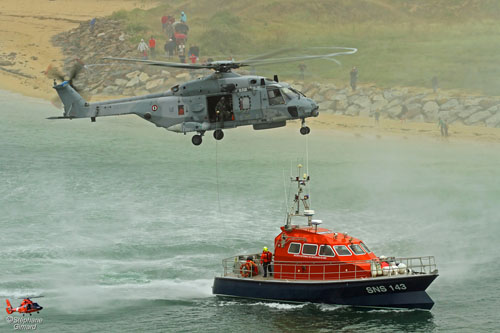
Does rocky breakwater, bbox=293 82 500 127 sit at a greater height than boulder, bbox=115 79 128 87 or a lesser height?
lesser

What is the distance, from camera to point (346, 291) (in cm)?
5634

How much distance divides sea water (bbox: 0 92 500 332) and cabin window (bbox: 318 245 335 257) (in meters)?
2.70

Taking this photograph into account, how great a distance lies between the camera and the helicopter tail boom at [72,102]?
53.7 meters

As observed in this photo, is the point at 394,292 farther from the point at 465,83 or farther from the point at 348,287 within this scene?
the point at 465,83

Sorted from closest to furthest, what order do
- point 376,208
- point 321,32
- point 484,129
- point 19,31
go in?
1. point 376,208
2. point 484,129
3. point 321,32
4. point 19,31

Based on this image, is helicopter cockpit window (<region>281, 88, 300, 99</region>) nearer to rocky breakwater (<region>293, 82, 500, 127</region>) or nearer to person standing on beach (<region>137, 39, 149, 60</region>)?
rocky breakwater (<region>293, 82, 500, 127</region>)

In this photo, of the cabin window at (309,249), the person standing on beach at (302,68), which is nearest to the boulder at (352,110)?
the person standing on beach at (302,68)

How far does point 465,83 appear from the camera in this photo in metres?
93.2

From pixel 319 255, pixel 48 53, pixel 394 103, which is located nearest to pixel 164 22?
pixel 48 53

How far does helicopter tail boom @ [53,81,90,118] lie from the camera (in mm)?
53719

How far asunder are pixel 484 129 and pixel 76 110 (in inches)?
1690

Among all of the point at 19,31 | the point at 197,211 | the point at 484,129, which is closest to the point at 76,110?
the point at 197,211

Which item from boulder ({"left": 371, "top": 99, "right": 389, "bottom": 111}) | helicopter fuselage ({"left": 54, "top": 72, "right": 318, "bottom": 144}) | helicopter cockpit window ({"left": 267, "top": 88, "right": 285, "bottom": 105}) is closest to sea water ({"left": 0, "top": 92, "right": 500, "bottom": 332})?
boulder ({"left": 371, "top": 99, "right": 389, "bottom": 111})

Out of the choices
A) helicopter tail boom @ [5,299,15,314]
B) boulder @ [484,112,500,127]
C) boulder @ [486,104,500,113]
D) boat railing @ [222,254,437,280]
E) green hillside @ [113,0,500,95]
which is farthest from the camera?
green hillside @ [113,0,500,95]
